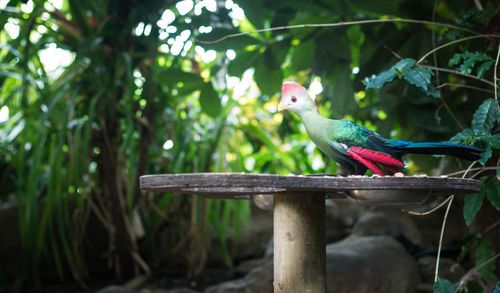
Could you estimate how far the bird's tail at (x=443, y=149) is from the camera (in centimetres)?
92

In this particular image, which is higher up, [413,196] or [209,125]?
[209,125]

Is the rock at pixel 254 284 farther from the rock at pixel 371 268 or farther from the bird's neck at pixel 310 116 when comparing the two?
the bird's neck at pixel 310 116

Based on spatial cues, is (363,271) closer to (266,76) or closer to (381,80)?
(266,76)

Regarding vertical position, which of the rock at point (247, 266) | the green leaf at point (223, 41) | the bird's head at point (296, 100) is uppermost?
the green leaf at point (223, 41)

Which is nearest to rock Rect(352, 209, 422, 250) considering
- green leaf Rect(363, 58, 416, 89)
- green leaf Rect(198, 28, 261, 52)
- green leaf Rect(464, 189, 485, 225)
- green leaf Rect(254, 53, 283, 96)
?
green leaf Rect(254, 53, 283, 96)

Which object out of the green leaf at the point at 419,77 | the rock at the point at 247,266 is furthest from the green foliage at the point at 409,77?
the rock at the point at 247,266

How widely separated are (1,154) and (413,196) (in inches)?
97.3

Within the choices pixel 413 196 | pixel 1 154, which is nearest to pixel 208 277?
pixel 1 154

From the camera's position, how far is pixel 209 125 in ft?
9.53

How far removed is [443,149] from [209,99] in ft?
3.23

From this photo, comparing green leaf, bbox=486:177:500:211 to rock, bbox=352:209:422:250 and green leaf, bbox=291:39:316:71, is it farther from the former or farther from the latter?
rock, bbox=352:209:422:250

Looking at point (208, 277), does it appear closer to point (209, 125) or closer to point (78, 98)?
point (209, 125)

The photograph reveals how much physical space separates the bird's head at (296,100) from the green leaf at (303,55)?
0.78m

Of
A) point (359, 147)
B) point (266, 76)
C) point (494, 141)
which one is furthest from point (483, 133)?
point (266, 76)
